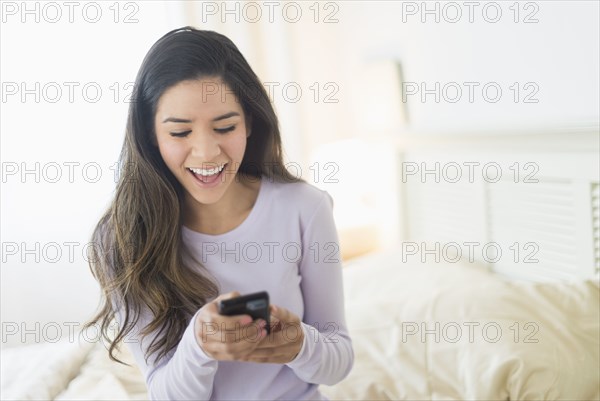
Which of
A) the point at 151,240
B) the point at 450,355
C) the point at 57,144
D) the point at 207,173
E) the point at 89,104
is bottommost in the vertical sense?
the point at 450,355

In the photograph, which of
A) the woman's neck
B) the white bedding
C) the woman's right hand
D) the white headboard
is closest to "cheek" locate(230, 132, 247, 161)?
the woman's neck

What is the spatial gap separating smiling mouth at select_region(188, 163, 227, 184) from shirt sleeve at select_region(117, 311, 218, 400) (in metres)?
0.23

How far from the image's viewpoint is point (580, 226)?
136 cm

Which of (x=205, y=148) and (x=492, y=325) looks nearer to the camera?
(x=205, y=148)

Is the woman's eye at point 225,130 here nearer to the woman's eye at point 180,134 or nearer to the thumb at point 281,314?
the woman's eye at point 180,134

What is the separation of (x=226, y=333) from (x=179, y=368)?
0.19m

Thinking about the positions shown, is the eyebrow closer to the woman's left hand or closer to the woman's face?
the woman's face

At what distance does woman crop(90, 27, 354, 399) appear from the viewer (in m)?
0.90

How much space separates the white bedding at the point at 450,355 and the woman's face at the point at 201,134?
560 millimetres

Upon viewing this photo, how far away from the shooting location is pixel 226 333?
0.77 metres

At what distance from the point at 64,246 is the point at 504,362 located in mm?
1378

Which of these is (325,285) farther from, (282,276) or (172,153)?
(172,153)

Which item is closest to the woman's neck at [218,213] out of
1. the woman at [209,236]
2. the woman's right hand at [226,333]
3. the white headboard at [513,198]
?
the woman at [209,236]

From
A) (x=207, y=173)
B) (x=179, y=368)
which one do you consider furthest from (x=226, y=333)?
(x=207, y=173)
